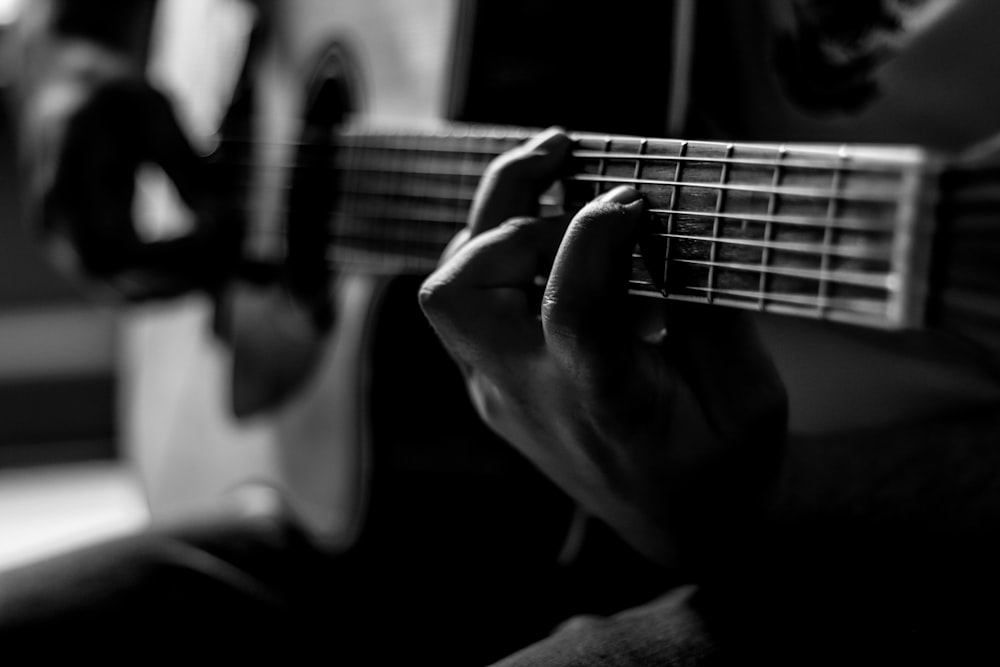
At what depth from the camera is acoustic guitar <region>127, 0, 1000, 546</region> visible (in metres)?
0.38

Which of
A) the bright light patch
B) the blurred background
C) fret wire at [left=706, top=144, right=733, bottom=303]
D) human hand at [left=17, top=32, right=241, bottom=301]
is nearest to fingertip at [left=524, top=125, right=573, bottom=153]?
fret wire at [left=706, top=144, right=733, bottom=303]

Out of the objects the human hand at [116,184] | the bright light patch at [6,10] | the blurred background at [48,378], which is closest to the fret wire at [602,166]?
the human hand at [116,184]

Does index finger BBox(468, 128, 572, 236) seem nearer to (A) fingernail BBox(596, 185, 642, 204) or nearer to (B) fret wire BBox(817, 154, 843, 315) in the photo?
(A) fingernail BBox(596, 185, 642, 204)

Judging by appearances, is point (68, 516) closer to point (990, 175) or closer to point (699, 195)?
point (699, 195)

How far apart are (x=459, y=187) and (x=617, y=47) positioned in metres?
0.16

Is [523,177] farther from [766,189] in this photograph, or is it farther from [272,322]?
[272,322]

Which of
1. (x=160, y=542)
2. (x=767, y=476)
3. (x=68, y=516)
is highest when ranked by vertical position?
(x=767, y=476)

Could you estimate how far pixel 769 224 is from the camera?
0.42 m

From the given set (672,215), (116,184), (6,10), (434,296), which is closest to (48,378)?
(6,10)

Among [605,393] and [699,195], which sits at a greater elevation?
[699,195]

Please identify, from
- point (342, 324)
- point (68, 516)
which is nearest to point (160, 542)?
point (342, 324)

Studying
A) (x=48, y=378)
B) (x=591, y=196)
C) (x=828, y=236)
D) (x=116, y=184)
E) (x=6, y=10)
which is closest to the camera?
(x=828, y=236)

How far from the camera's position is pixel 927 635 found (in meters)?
0.45

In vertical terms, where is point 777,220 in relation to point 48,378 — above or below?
above
